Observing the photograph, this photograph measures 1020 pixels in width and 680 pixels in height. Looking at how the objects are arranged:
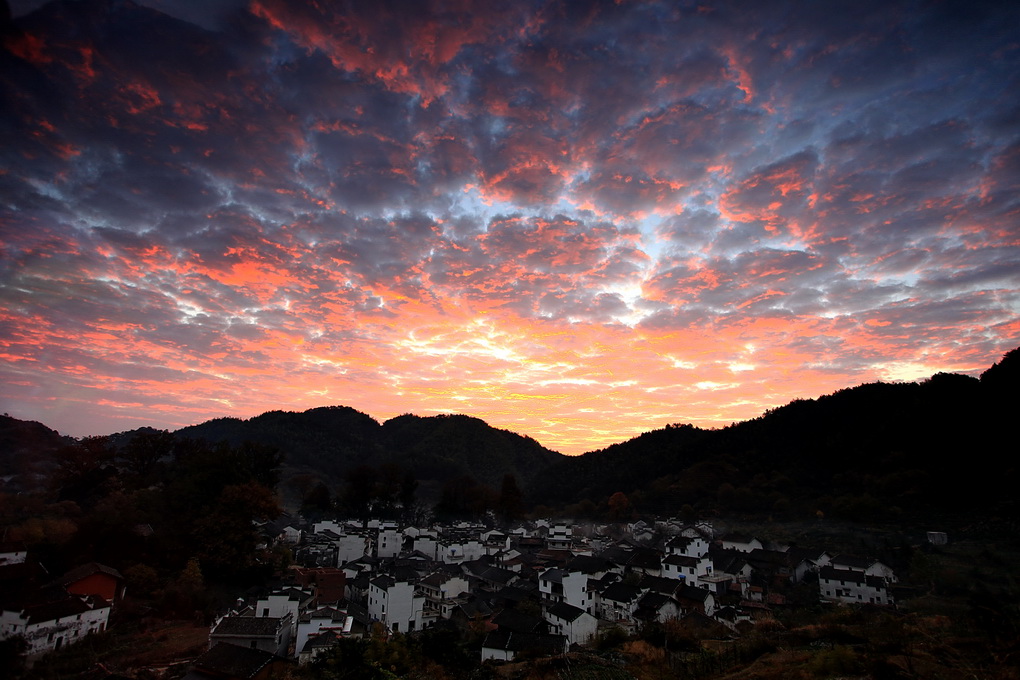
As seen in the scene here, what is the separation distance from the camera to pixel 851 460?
2680 inches

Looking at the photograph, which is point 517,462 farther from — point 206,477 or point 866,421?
point 206,477

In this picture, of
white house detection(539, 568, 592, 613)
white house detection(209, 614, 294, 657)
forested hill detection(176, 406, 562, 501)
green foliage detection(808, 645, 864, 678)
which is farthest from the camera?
forested hill detection(176, 406, 562, 501)

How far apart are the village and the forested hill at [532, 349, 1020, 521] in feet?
55.9

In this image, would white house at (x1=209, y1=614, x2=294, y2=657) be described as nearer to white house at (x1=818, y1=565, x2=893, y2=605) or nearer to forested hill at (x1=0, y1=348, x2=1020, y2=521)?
white house at (x1=818, y1=565, x2=893, y2=605)


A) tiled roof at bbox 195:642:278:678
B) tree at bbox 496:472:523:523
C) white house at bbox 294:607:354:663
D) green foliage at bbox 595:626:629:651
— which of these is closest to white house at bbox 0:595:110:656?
tiled roof at bbox 195:642:278:678

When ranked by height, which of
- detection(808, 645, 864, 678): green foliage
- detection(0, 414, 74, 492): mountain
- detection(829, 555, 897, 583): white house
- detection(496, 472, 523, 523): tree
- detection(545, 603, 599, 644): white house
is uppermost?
detection(0, 414, 74, 492): mountain

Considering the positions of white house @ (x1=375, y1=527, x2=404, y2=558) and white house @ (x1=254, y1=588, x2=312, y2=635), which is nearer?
white house @ (x1=254, y1=588, x2=312, y2=635)

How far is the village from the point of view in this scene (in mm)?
21188

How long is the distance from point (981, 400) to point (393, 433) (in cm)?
15456

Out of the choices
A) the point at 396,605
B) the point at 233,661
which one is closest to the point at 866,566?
the point at 396,605

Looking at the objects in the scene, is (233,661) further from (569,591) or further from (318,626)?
(569,591)

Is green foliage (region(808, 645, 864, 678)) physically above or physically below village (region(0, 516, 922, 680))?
above

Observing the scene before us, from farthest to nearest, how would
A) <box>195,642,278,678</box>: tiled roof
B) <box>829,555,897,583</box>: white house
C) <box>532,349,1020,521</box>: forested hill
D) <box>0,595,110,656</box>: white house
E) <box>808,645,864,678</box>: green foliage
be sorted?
<box>532,349,1020,521</box>: forested hill → <box>829,555,897,583</box>: white house → <box>0,595,110,656</box>: white house → <box>195,642,278,678</box>: tiled roof → <box>808,645,864,678</box>: green foliage

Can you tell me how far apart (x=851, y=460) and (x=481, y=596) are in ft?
204
